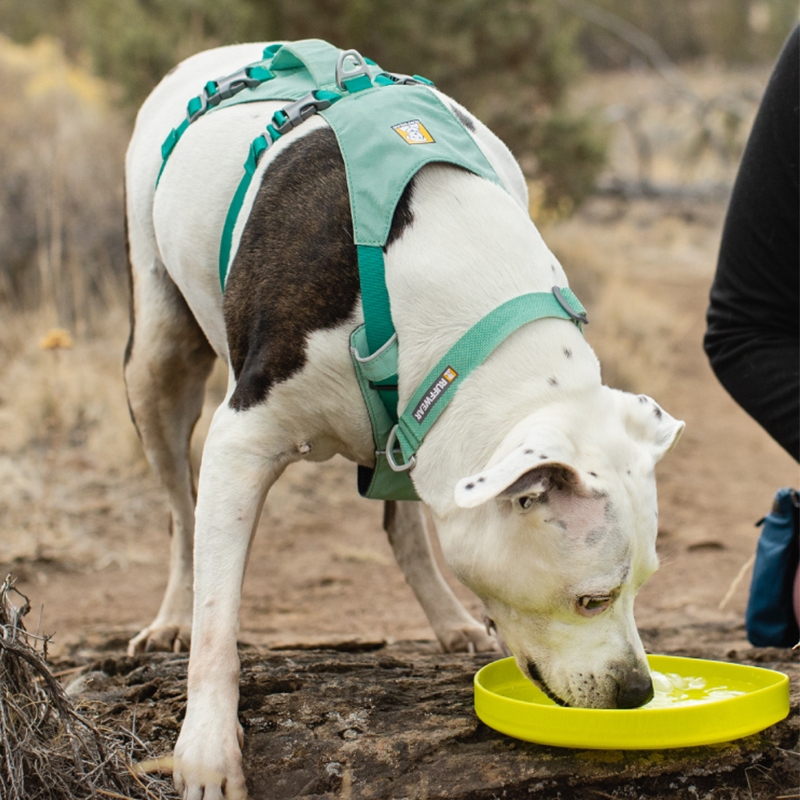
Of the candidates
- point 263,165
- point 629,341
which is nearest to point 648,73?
point 629,341

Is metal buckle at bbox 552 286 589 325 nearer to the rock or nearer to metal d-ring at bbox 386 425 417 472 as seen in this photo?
metal d-ring at bbox 386 425 417 472

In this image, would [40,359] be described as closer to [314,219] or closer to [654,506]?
[314,219]

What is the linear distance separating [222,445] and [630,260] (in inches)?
473

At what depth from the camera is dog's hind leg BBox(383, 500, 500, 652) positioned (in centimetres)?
362

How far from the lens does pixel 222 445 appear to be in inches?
103

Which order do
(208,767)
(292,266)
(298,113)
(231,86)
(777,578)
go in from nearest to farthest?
(208,767), (292,266), (298,113), (231,86), (777,578)

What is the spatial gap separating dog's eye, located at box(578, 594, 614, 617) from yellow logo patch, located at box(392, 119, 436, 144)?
121 cm

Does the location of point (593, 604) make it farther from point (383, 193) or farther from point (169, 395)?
point (169, 395)

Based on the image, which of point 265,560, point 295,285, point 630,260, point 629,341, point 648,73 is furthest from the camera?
point 648,73

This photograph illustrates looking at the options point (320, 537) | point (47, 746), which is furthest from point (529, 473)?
point (320, 537)

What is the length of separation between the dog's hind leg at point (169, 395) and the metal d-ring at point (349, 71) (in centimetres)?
101

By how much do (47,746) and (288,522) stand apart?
3747 mm

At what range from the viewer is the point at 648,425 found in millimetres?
2342

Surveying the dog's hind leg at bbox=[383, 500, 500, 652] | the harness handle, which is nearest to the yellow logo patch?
the harness handle
